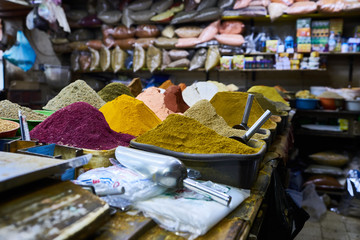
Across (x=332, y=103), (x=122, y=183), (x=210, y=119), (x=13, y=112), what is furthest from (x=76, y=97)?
(x=332, y=103)

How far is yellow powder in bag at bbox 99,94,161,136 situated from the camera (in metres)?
0.92

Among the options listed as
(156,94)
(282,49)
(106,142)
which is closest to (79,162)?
(106,142)

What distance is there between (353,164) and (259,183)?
8.50ft

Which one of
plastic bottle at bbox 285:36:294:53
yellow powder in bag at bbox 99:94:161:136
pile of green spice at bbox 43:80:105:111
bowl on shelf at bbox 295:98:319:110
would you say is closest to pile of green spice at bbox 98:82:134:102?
pile of green spice at bbox 43:80:105:111

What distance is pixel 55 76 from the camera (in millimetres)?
3258

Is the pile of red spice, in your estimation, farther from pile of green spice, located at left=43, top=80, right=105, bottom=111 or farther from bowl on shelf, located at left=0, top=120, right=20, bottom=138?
pile of green spice, located at left=43, top=80, right=105, bottom=111

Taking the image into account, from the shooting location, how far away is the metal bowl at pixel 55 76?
323cm

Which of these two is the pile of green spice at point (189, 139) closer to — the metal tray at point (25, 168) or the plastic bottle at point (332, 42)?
the metal tray at point (25, 168)

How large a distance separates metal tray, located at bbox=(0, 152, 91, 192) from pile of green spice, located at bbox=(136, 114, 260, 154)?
235 mm

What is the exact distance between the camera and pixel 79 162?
49cm

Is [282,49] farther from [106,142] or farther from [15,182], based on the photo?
[15,182]

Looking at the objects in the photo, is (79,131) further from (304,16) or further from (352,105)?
(304,16)

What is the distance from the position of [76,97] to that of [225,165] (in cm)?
74

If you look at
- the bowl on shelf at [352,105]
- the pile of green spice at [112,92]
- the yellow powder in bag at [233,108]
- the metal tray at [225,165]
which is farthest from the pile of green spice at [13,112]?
the bowl on shelf at [352,105]
